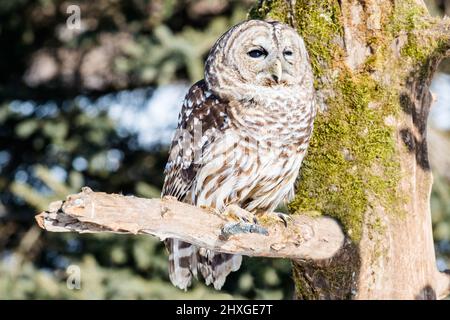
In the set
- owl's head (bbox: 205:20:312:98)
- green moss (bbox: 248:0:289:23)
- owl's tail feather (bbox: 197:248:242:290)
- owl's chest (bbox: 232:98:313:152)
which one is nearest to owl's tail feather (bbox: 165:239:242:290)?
owl's tail feather (bbox: 197:248:242:290)

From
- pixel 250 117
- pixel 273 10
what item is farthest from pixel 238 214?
pixel 273 10

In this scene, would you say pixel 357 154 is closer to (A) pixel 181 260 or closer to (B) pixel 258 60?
(B) pixel 258 60

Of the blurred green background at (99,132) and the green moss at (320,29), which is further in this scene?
the blurred green background at (99,132)

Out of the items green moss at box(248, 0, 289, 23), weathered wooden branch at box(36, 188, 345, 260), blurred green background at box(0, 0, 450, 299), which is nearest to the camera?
weathered wooden branch at box(36, 188, 345, 260)

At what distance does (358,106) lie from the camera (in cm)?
365

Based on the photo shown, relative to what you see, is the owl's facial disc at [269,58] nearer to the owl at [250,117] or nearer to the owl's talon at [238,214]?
the owl at [250,117]

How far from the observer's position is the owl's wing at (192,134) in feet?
12.2

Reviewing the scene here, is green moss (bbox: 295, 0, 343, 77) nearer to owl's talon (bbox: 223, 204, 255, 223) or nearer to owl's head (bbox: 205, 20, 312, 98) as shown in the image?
owl's head (bbox: 205, 20, 312, 98)

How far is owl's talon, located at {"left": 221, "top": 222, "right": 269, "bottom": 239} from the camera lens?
3.06m

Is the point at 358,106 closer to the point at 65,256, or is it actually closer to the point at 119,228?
the point at 119,228

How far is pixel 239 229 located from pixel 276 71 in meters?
0.85

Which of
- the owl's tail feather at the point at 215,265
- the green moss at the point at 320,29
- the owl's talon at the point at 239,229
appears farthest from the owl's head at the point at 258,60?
the owl's tail feather at the point at 215,265

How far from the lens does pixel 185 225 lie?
2990mm
